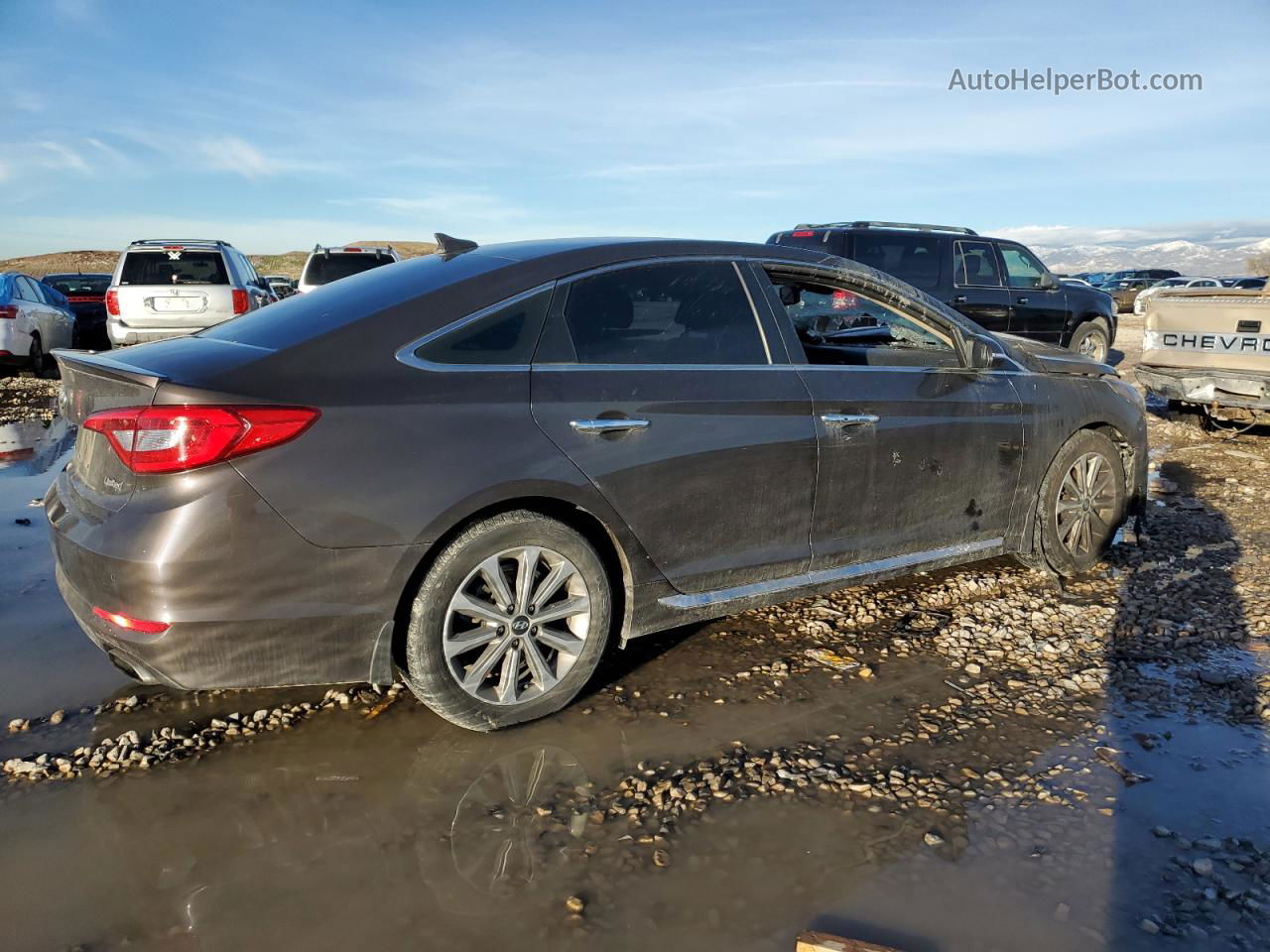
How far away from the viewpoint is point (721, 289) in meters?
3.83

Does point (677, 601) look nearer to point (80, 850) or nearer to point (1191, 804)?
point (1191, 804)

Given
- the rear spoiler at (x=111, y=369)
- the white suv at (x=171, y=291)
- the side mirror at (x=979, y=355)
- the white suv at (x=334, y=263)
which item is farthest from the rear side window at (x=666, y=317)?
the white suv at (x=334, y=263)

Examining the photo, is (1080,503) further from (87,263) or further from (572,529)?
(87,263)

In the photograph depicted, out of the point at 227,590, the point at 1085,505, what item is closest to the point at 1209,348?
the point at 1085,505

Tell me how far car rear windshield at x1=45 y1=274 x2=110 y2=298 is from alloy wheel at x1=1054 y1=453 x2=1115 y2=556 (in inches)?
738

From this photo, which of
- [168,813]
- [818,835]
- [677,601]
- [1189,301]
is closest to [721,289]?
[677,601]

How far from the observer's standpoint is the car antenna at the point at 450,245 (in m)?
3.94

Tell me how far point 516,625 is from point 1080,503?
127 inches

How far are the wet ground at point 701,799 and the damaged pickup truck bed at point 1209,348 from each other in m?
4.96

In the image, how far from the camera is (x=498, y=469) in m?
3.11

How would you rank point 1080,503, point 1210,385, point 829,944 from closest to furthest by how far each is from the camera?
1. point 829,944
2. point 1080,503
3. point 1210,385

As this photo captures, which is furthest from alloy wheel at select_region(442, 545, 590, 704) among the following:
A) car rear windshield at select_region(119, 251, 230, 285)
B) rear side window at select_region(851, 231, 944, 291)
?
car rear windshield at select_region(119, 251, 230, 285)

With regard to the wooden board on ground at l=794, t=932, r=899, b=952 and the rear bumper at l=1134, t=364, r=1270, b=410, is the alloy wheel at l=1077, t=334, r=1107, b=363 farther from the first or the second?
the wooden board on ground at l=794, t=932, r=899, b=952

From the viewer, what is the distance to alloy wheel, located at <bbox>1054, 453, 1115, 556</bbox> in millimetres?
4941
